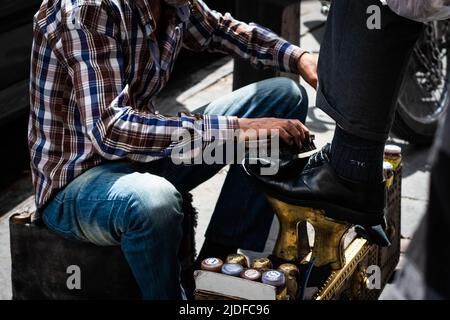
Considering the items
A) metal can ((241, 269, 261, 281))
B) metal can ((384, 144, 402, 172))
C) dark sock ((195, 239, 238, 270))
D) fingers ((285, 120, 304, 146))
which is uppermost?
fingers ((285, 120, 304, 146))

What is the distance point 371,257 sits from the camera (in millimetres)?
2795

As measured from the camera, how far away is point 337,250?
2.42 m

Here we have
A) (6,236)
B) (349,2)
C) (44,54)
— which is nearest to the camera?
(349,2)

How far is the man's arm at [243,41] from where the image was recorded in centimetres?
283

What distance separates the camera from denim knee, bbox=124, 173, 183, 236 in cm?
223

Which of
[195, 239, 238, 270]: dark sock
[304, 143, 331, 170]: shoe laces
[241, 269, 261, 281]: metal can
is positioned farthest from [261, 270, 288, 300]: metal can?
[195, 239, 238, 270]: dark sock

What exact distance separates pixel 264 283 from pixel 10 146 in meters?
2.51

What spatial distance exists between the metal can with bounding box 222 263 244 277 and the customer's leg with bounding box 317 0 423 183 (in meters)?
0.38

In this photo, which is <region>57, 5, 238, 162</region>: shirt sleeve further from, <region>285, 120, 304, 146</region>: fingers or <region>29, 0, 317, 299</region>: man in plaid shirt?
<region>285, 120, 304, 146</region>: fingers

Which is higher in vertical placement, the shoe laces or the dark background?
the shoe laces

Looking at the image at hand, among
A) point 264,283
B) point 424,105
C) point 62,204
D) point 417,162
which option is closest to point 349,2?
point 264,283
